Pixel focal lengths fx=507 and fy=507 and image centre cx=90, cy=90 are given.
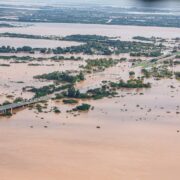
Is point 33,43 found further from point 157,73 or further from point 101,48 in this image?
point 157,73

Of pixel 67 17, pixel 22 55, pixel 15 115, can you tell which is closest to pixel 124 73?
pixel 22 55

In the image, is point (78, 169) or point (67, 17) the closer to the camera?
point (78, 169)

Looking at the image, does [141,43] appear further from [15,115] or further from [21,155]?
[21,155]

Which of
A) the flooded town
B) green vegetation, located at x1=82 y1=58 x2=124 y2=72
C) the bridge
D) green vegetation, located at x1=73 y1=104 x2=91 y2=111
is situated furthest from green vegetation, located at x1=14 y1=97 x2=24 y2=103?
green vegetation, located at x1=82 y1=58 x2=124 y2=72

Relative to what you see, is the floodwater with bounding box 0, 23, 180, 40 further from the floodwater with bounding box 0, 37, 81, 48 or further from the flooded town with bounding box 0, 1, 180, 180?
the flooded town with bounding box 0, 1, 180, 180

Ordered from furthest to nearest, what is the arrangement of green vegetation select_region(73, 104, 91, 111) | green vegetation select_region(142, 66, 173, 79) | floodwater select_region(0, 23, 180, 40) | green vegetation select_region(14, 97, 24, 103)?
floodwater select_region(0, 23, 180, 40) → green vegetation select_region(142, 66, 173, 79) → green vegetation select_region(14, 97, 24, 103) → green vegetation select_region(73, 104, 91, 111)

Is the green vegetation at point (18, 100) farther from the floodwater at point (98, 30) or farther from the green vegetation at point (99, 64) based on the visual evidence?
the floodwater at point (98, 30)

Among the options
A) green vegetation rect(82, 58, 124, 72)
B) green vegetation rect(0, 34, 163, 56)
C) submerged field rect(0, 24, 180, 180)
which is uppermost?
green vegetation rect(0, 34, 163, 56)

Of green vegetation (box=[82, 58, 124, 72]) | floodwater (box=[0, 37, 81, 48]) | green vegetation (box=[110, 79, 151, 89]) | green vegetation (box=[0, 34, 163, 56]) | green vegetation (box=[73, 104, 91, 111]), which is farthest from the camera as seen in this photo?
floodwater (box=[0, 37, 81, 48])
